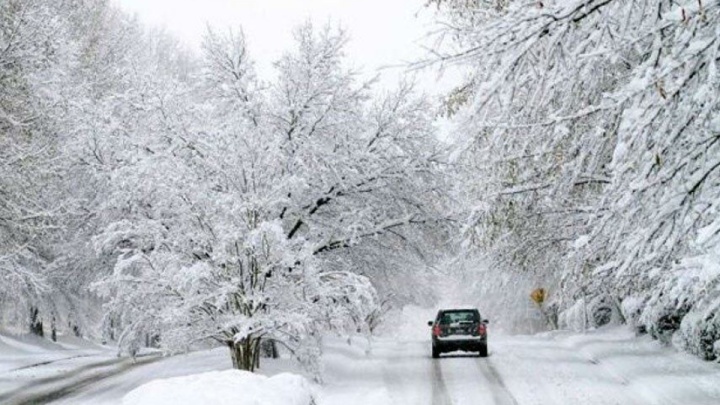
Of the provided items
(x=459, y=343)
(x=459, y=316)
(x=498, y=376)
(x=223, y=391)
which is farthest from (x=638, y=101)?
(x=459, y=316)

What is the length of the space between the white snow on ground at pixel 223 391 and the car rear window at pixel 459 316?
13.9 m

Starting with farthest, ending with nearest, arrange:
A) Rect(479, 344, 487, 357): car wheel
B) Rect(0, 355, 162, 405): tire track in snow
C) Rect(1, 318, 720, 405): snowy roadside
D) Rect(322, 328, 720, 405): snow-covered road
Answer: Rect(479, 344, 487, 357): car wheel
Rect(0, 355, 162, 405): tire track in snow
Rect(322, 328, 720, 405): snow-covered road
Rect(1, 318, 720, 405): snowy roadside

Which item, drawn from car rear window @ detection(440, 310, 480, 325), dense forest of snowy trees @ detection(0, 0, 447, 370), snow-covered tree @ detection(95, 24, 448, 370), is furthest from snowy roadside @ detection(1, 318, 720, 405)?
snow-covered tree @ detection(95, 24, 448, 370)

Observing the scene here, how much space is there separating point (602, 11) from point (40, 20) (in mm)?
15873

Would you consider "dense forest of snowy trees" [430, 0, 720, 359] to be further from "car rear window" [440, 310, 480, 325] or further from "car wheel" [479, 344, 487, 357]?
"car rear window" [440, 310, 480, 325]

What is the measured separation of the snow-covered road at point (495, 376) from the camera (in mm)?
14977

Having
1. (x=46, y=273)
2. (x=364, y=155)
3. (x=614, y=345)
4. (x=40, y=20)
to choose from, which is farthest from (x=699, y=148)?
(x=46, y=273)

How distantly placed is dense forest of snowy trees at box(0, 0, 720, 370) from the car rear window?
5.27 feet

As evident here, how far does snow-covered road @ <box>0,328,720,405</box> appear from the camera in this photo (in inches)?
590

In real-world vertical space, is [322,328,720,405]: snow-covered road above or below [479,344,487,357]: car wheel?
below

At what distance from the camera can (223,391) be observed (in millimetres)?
8797

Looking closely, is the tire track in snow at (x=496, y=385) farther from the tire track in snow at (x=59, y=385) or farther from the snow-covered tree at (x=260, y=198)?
the tire track in snow at (x=59, y=385)

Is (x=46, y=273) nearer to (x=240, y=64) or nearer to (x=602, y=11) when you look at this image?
(x=240, y=64)

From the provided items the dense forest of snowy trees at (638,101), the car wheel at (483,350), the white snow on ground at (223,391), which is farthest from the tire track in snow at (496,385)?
the dense forest of snowy trees at (638,101)
